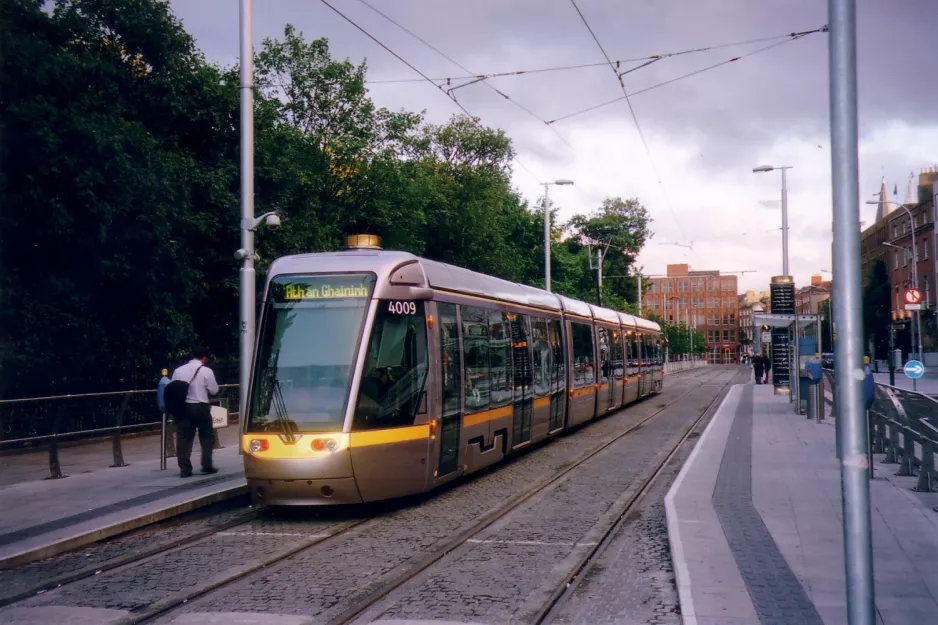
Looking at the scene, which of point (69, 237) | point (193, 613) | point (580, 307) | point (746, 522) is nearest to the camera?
point (193, 613)

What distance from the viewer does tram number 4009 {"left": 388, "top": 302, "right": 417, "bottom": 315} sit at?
10258 millimetres

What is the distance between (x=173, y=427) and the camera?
49.3 ft

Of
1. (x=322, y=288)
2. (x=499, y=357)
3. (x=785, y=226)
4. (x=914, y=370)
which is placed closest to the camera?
(x=322, y=288)

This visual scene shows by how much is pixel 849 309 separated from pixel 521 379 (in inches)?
387

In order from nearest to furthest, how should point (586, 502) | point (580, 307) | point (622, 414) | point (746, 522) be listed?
point (746, 522), point (586, 502), point (580, 307), point (622, 414)

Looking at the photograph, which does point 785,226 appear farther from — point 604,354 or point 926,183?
point 926,183

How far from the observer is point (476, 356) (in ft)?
40.3

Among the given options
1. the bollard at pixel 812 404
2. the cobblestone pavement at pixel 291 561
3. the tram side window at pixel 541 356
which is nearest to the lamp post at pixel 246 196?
the cobblestone pavement at pixel 291 561

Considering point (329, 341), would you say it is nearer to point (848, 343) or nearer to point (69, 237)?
point (848, 343)

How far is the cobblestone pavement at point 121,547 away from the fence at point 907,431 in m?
7.95

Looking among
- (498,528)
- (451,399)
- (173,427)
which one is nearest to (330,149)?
(173,427)

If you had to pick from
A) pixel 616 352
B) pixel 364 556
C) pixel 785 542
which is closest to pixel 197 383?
pixel 364 556

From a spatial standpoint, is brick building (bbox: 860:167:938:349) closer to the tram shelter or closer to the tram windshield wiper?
the tram shelter

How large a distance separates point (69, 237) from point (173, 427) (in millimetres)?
4666
